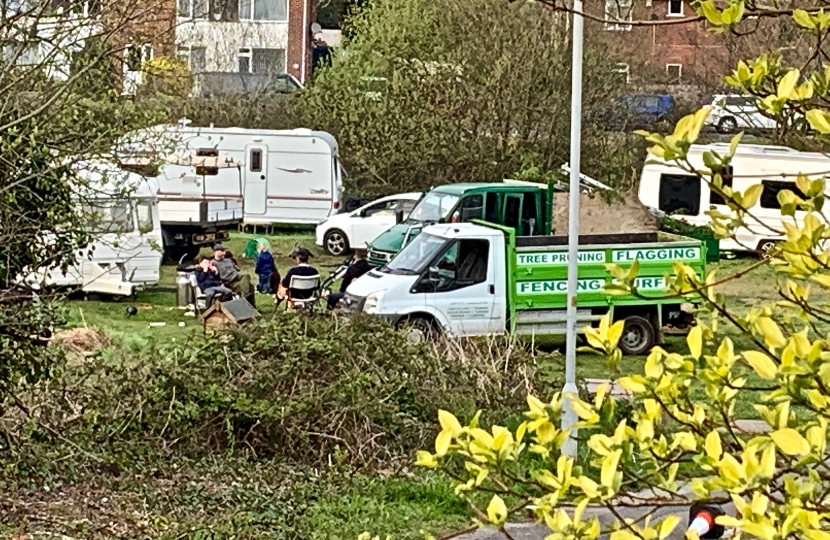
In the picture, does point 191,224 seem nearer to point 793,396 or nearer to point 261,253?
point 261,253

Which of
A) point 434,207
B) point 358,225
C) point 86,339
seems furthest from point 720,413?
point 358,225

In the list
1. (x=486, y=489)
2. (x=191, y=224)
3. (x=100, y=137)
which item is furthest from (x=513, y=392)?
(x=191, y=224)

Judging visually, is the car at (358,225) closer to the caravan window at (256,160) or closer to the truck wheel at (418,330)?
the caravan window at (256,160)

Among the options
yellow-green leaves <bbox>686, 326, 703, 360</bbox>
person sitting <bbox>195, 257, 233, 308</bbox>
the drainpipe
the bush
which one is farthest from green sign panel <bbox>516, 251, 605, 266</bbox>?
the drainpipe

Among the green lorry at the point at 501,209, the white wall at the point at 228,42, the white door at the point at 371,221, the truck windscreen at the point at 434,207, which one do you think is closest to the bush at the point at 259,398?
the green lorry at the point at 501,209

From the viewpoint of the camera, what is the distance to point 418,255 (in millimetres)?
18766

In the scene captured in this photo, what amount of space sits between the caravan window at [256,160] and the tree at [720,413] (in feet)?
103

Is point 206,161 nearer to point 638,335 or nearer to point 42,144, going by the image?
point 638,335

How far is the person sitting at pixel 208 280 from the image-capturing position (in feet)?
66.7

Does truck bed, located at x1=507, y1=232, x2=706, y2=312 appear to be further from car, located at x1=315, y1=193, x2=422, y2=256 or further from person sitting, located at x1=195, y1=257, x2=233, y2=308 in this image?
car, located at x1=315, y1=193, x2=422, y2=256

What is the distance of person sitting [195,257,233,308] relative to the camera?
2034 cm

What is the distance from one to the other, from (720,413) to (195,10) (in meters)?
7.57

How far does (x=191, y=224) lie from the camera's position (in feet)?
93.6

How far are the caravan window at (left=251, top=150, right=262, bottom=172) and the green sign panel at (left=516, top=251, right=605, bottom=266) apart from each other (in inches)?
655
